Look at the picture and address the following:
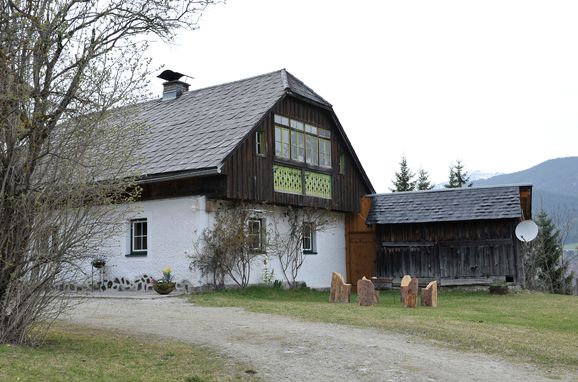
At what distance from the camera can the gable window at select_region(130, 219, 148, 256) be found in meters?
19.0

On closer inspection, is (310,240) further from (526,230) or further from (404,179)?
(404,179)

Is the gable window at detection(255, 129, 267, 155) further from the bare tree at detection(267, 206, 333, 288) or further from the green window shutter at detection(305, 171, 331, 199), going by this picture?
the green window shutter at detection(305, 171, 331, 199)

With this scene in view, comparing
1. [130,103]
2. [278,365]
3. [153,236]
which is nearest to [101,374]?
[278,365]

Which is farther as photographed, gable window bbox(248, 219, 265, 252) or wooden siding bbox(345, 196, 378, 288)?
wooden siding bbox(345, 196, 378, 288)

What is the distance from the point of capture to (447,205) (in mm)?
22766

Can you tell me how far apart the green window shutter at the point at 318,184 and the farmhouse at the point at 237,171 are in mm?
33

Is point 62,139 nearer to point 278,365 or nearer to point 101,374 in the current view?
point 101,374

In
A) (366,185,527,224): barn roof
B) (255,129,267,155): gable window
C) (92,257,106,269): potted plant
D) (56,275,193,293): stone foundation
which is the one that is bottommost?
(56,275,193,293): stone foundation

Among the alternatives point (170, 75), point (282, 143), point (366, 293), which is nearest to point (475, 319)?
point (366, 293)

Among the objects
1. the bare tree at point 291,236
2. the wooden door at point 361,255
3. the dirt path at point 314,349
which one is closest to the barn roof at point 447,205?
the wooden door at point 361,255

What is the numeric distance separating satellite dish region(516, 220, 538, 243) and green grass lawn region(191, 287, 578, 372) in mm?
2064

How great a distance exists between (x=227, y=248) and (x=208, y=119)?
458 centimetres

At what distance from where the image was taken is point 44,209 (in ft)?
28.4

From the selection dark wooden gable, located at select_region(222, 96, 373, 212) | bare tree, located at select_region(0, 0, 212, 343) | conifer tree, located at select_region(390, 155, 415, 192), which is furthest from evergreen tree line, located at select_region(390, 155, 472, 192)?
bare tree, located at select_region(0, 0, 212, 343)
